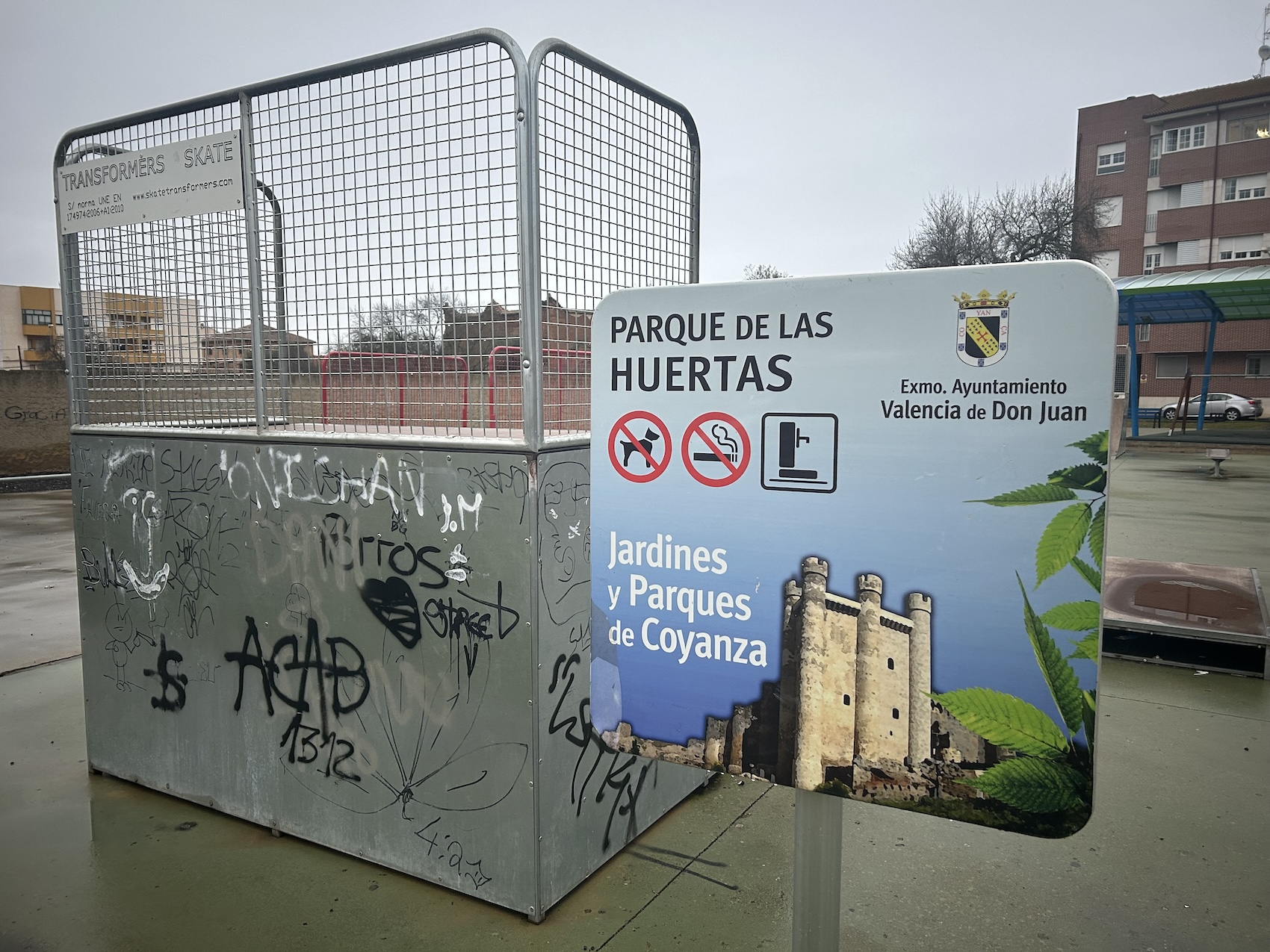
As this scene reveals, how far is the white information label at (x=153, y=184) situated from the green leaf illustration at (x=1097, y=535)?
3407mm

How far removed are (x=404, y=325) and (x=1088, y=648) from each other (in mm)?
2607

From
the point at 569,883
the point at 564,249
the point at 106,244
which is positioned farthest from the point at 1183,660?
the point at 106,244

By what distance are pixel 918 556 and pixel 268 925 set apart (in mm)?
2842

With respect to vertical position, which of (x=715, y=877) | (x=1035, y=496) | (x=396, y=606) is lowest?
(x=715, y=877)

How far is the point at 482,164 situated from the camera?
2.97 meters

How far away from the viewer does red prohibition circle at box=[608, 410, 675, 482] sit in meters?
1.76

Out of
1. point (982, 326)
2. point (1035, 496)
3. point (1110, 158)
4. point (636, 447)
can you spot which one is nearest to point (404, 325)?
point (636, 447)

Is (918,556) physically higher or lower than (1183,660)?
higher

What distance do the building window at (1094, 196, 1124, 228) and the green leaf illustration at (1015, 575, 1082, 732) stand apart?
45609mm

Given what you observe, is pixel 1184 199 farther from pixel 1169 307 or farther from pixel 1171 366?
pixel 1169 307

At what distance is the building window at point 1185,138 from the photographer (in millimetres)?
38375

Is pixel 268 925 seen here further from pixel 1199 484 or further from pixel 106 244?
pixel 1199 484

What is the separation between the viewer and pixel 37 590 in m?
7.97

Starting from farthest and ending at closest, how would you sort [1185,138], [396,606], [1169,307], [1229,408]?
[1185,138] < [1229,408] < [1169,307] < [396,606]
